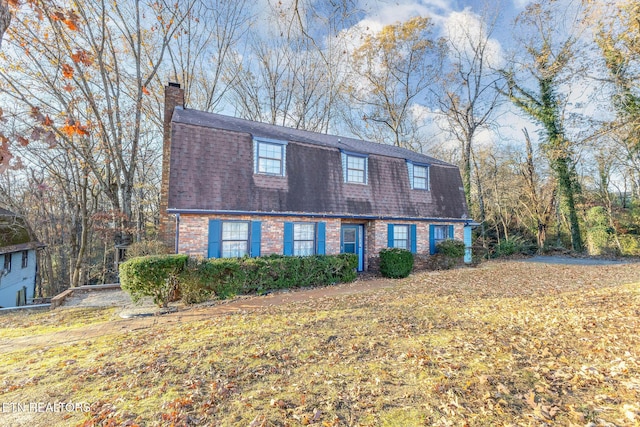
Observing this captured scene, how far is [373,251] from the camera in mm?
13133

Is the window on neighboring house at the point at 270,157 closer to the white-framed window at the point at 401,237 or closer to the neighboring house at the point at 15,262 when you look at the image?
the white-framed window at the point at 401,237

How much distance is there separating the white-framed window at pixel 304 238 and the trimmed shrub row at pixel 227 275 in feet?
4.62

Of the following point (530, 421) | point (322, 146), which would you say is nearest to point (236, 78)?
point (322, 146)

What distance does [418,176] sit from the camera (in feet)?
48.7

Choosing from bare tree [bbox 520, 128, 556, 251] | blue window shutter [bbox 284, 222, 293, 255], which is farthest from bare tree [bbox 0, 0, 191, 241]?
bare tree [bbox 520, 128, 556, 251]

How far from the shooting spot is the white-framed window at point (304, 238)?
11.6 m

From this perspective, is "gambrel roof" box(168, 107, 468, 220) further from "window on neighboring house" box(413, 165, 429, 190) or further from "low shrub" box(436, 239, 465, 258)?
"low shrub" box(436, 239, 465, 258)

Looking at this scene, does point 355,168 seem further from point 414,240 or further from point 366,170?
point 414,240

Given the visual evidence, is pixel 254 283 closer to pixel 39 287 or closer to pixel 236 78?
pixel 236 78

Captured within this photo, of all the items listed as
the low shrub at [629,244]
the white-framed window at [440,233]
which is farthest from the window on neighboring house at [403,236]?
the low shrub at [629,244]

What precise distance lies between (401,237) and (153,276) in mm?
10101

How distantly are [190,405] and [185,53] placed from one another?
65.4ft

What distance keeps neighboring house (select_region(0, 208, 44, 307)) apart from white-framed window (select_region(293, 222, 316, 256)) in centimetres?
1390

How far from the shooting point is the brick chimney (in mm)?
10250
